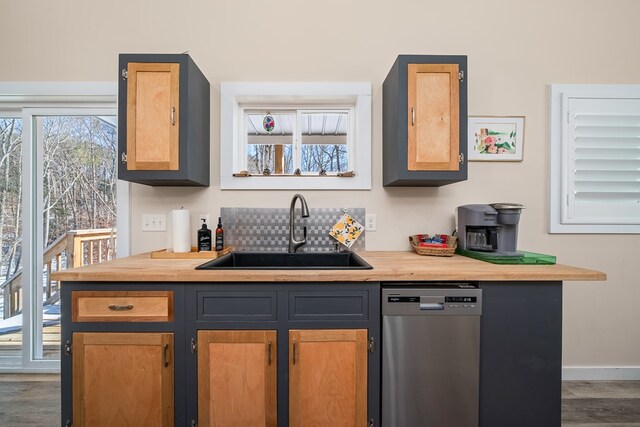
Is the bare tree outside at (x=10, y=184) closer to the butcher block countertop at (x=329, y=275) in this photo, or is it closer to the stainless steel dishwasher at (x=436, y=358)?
the butcher block countertop at (x=329, y=275)

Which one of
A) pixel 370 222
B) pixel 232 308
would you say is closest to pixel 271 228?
pixel 370 222

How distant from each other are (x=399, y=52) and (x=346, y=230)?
1.37m

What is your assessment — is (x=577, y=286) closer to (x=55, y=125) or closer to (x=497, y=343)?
(x=497, y=343)

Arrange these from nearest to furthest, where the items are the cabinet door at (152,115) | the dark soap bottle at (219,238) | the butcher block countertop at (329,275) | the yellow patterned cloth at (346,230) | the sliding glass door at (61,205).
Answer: the butcher block countertop at (329,275) < the cabinet door at (152,115) < the dark soap bottle at (219,238) < the yellow patterned cloth at (346,230) < the sliding glass door at (61,205)

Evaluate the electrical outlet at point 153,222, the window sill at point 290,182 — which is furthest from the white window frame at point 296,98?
the electrical outlet at point 153,222

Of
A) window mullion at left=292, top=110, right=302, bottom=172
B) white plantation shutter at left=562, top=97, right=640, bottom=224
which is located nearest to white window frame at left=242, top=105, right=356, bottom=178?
window mullion at left=292, top=110, right=302, bottom=172

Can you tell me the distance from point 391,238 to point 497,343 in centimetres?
96

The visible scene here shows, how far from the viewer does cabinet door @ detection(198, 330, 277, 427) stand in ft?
4.53

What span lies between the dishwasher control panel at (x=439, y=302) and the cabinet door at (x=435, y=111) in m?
0.76

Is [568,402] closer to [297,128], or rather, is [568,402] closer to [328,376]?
[328,376]

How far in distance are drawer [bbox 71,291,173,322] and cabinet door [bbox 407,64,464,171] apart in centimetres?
162

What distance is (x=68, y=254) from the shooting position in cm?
233

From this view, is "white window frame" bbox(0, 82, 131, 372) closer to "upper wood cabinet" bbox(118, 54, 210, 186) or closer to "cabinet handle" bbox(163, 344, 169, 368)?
"upper wood cabinet" bbox(118, 54, 210, 186)

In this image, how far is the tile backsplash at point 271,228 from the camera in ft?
7.02
